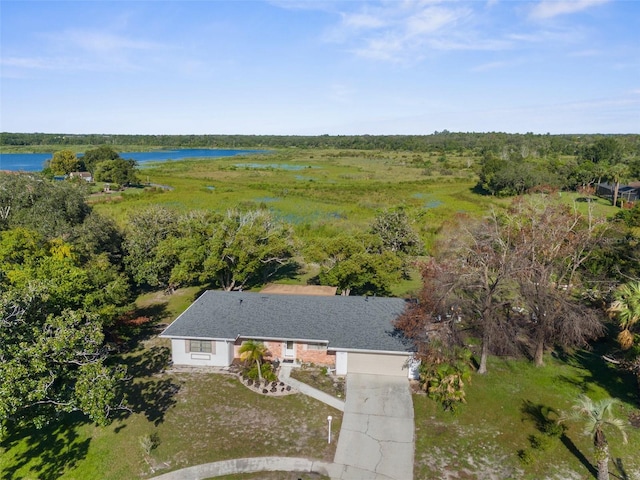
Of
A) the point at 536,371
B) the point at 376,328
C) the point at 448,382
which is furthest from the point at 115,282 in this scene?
the point at 536,371

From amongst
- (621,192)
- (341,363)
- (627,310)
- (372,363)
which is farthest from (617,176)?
(341,363)

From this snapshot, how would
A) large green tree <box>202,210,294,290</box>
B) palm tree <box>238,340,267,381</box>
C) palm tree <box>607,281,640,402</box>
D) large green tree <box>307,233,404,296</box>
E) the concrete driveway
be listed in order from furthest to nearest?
large green tree <box>202,210,294,290</box>
large green tree <box>307,233,404,296</box>
palm tree <box>238,340,267,381</box>
palm tree <box>607,281,640,402</box>
the concrete driveway

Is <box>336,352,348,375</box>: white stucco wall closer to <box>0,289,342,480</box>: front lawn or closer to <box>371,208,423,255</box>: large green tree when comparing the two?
<box>0,289,342,480</box>: front lawn

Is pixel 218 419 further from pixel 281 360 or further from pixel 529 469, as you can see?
pixel 529 469

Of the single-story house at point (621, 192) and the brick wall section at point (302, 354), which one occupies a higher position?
the single-story house at point (621, 192)

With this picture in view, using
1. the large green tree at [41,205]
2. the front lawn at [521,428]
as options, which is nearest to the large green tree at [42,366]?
the front lawn at [521,428]

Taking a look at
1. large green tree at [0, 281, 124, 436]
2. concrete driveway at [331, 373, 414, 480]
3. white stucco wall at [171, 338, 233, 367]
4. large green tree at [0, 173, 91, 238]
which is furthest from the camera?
large green tree at [0, 173, 91, 238]

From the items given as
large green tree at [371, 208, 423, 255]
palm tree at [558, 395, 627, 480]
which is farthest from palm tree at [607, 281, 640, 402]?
large green tree at [371, 208, 423, 255]

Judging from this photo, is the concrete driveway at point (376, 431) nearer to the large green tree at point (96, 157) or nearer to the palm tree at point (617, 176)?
the palm tree at point (617, 176)
